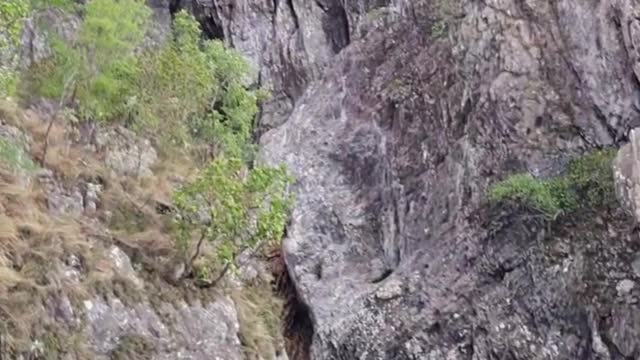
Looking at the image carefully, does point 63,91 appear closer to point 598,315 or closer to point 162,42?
point 162,42

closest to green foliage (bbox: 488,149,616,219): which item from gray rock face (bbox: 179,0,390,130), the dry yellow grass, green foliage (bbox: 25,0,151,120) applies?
the dry yellow grass

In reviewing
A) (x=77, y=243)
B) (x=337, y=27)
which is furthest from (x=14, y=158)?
(x=337, y=27)

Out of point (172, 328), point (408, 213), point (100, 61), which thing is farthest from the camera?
point (408, 213)

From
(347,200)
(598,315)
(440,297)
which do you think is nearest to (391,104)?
(347,200)

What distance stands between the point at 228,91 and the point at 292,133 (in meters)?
1.97

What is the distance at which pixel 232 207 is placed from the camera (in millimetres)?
9438

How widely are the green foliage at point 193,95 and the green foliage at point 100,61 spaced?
37 centimetres

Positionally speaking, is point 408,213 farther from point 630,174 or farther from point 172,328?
point 172,328

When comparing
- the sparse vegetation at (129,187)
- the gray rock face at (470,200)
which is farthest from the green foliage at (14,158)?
the gray rock face at (470,200)

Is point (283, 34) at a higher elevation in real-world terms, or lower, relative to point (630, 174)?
higher

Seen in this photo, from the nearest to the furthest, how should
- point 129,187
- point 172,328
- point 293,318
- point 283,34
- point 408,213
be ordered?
point 172,328, point 129,187, point 293,318, point 408,213, point 283,34

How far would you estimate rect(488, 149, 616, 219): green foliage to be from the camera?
34.8 feet

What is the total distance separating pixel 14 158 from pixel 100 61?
7.04 ft

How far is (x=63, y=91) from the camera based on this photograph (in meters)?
10.9
